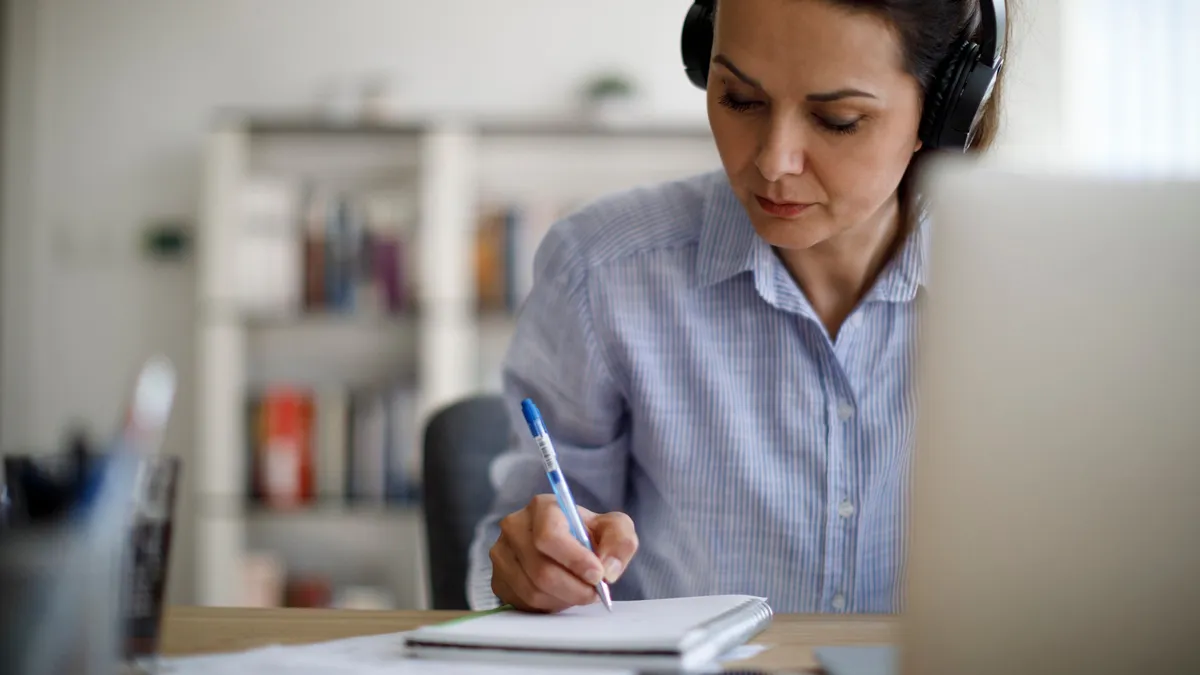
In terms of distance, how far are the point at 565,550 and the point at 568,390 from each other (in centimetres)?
37

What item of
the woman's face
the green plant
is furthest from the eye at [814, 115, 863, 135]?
the green plant

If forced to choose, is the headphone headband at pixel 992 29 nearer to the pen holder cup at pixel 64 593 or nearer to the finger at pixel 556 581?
the finger at pixel 556 581

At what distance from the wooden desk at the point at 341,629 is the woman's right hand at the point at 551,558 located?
0.08 metres

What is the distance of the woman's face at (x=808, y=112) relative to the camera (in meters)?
0.92

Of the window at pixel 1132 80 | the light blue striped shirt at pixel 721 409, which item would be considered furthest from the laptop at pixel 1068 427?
the window at pixel 1132 80

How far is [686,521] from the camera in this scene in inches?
44.1

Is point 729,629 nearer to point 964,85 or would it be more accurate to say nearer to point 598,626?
point 598,626

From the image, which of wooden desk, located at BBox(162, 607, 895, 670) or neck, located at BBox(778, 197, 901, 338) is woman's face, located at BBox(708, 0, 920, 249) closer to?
neck, located at BBox(778, 197, 901, 338)

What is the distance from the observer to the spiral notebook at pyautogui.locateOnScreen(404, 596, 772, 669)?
62 centimetres

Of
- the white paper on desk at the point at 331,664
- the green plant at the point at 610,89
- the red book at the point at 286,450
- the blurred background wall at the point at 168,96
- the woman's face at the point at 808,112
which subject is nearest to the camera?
the white paper on desk at the point at 331,664

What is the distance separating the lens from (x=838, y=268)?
1177mm

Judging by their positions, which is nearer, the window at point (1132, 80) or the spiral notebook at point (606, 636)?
the spiral notebook at point (606, 636)

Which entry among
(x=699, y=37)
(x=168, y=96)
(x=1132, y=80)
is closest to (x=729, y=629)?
(x=699, y=37)

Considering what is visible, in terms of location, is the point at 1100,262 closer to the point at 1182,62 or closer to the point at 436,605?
the point at 436,605
